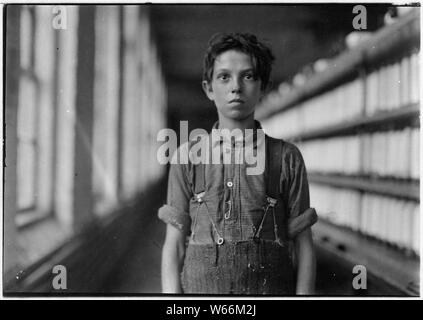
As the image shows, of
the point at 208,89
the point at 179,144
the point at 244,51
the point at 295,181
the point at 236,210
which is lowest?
the point at 236,210

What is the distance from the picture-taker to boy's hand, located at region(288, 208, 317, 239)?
218cm

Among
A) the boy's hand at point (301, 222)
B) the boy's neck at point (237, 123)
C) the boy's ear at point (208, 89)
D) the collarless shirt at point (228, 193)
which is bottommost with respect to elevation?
the boy's hand at point (301, 222)

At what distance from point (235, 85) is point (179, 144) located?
0.33 metres

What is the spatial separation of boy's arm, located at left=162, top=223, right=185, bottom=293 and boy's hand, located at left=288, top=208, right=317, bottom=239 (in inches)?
16.8

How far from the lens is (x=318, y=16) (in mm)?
2232

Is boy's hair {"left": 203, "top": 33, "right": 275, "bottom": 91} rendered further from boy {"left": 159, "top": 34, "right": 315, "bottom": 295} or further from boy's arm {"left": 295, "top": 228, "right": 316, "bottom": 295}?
boy's arm {"left": 295, "top": 228, "right": 316, "bottom": 295}

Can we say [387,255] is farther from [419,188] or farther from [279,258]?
[279,258]

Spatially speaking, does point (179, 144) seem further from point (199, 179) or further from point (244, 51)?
point (244, 51)

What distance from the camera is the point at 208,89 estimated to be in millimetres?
2227

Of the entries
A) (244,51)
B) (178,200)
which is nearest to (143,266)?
(178,200)

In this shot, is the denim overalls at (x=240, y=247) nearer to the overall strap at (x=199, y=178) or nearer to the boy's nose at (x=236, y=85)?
the overall strap at (x=199, y=178)

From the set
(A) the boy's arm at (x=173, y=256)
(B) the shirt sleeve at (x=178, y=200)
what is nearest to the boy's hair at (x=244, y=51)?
(B) the shirt sleeve at (x=178, y=200)

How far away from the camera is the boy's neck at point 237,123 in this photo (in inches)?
87.0

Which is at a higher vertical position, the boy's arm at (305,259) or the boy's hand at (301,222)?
the boy's hand at (301,222)
